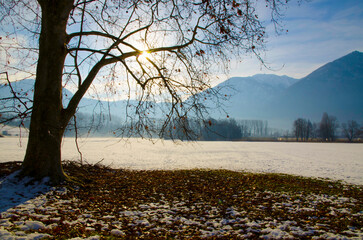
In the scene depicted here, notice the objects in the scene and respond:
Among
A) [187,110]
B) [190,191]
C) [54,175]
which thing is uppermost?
[187,110]

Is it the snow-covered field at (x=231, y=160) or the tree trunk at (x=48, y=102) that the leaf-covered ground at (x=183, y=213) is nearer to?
the tree trunk at (x=48, y=102)

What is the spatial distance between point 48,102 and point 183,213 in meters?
5.27

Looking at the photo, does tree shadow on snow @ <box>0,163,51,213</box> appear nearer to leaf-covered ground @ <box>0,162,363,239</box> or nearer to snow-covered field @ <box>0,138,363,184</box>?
leaf-covered ground @ <box>0,162,363,239</box>

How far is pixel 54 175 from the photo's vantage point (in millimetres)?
6895

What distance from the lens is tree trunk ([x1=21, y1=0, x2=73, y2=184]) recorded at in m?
6.74

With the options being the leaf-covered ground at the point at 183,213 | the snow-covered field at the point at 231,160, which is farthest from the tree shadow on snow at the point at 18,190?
the snow-covered field at the point at 231,160

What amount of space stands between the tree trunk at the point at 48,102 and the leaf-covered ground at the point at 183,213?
1068 millimetres

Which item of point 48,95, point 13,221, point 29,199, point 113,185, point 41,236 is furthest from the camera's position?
point 113,185

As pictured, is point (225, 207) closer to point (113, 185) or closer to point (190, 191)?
point (190, 191)

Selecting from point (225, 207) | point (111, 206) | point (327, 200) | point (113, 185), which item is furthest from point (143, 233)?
point (327, 200)

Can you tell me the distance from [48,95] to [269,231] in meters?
7.13

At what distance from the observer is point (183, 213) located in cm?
558

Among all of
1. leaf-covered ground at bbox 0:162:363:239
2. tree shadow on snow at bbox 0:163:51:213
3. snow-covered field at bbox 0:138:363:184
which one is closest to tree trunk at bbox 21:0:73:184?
tree shadow on snow at bbox 0:163:51:213

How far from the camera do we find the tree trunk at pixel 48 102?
6742 mm
